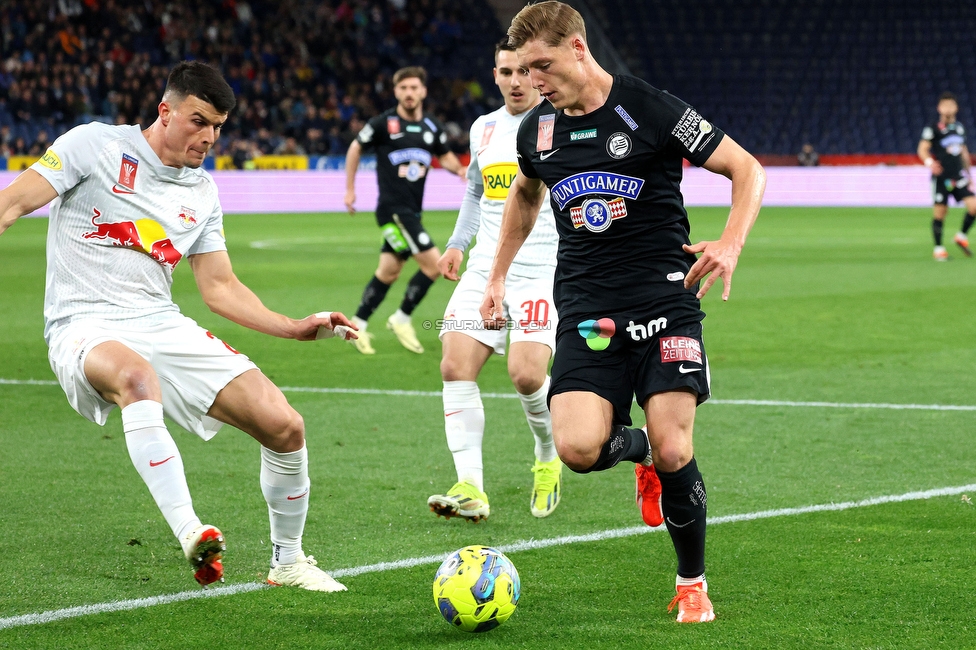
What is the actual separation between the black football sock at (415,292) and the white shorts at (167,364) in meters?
6.69

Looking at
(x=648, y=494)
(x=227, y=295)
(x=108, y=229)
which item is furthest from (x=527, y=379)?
(x=108, y=229)

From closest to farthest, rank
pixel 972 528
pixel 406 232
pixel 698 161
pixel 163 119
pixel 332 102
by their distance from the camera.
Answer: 1. pixel 698 161
2. pixel 163 119
3. pixel 972 528
4. pixel 406 232
5. pixel 332 102

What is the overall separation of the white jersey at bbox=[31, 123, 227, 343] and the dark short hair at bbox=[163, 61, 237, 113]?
0.93 ft

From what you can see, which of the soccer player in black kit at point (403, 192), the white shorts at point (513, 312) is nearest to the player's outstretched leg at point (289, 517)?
the white shorts at point (513, 312)

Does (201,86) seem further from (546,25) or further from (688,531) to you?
(688,531)

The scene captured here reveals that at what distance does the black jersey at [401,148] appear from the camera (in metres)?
11.7

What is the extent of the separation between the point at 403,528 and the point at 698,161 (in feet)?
6.96

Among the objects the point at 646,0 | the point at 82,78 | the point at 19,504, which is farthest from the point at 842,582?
the point at 646,0

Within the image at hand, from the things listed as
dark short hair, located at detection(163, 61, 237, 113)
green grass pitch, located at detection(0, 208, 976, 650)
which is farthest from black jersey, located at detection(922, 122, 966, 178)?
dark short hair, located at detection(163, 61, 237, 113)

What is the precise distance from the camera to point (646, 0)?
43.7 meters

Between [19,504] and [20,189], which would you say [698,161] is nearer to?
[20,189]

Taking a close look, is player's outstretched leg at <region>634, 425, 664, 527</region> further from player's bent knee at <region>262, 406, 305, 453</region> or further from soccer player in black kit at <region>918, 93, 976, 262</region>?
soccer player in black kit at <region>918, 93, 976, 262</region>

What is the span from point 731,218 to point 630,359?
0.64m

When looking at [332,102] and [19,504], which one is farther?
[332,102]
